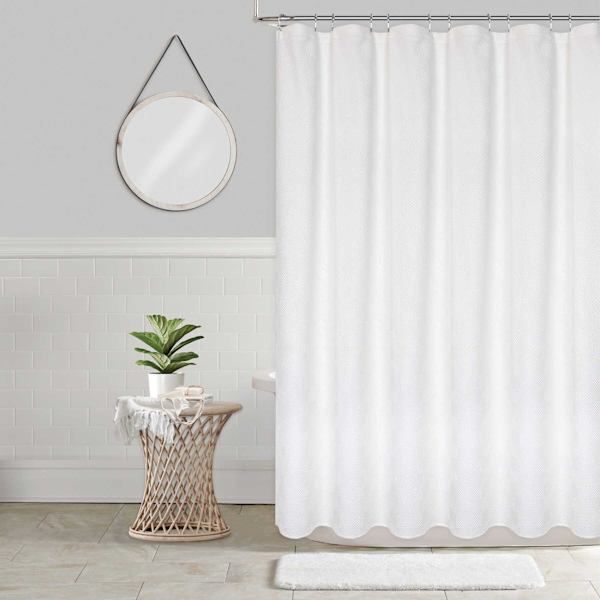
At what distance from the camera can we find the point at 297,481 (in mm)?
3490

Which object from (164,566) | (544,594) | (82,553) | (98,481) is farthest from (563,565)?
(98,481)

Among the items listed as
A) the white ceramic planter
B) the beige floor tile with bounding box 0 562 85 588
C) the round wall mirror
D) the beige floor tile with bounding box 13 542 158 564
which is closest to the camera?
the beige floor tile with bounding box 0 562 85 588

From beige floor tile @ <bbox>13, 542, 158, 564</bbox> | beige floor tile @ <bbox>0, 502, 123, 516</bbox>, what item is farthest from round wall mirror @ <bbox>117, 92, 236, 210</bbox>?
beige floor tile @ <bbox>13, 542, 158, 564</bbox>

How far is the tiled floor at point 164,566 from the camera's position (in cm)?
308

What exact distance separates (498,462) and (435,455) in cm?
22

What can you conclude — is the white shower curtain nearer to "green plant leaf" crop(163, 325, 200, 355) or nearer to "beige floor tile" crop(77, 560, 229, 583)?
"beige floor tile" crop(77, 560, 229, 583)

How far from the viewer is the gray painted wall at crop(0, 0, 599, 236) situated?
14.7ft

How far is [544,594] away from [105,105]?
2.78 metres

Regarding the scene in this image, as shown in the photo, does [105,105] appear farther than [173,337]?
Yes

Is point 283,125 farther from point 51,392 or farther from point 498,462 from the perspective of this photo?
point 51,392

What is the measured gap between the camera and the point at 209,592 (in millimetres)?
3104

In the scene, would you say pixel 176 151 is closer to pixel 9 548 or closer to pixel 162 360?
pixel 162 360

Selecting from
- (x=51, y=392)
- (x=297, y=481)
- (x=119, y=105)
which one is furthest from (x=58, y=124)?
(x=297, y=481)

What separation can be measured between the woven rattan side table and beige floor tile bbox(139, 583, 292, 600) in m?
0.53
